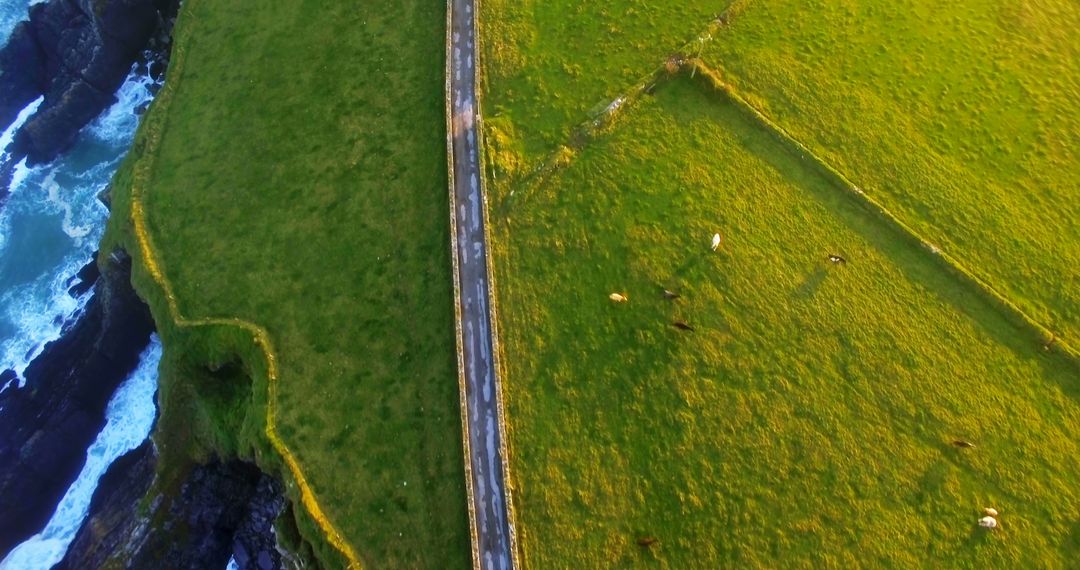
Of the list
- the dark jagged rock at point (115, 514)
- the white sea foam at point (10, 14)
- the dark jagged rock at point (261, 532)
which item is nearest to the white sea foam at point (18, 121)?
the white sea foam at point (10, 14)

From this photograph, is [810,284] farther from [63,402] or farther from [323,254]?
[63,402]

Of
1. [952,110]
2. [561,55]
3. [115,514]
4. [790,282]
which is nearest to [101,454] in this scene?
[115,514]

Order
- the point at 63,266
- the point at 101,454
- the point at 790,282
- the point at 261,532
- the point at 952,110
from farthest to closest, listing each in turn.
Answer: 1. the point at 63,266
2. the point at 101,454
3. the point at 952,110
4. the point at 261,532
5. the point at 790,282

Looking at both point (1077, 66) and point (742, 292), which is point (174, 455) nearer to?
point (742, 292)

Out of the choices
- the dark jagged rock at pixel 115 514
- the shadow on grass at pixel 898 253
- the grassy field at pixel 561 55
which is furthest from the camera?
the grassy field at pixel 561 55

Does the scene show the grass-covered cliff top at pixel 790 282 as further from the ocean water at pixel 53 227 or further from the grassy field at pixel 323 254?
the ocean water at pixel 53 227

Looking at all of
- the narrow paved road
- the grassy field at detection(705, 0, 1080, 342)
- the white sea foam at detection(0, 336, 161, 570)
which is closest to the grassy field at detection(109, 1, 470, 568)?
the narrow paved road

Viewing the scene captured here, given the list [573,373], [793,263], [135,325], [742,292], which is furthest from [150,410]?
[793,263]
